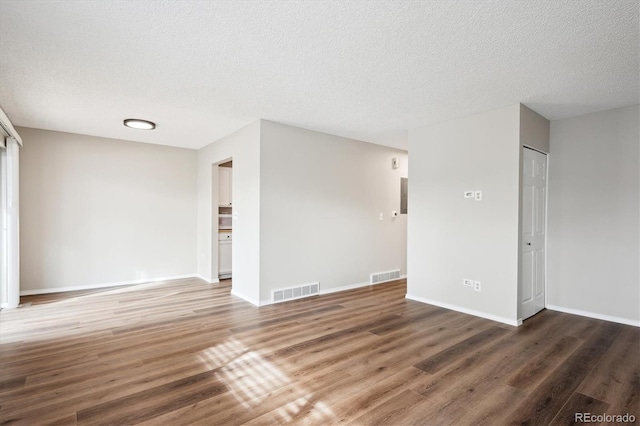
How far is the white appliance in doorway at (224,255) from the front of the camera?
6.23 m

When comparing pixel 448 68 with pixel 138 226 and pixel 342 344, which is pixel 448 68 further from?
pixel 138 226

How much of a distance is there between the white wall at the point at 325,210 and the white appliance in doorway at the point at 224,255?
6.80 feet

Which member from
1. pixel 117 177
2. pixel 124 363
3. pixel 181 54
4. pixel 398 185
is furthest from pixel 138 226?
pixel 398 185

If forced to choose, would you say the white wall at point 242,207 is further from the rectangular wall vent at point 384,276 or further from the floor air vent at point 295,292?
the rectangular wall vent at point 384,276

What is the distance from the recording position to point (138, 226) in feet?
19.3

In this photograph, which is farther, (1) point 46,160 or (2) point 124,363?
(1) point 46,160

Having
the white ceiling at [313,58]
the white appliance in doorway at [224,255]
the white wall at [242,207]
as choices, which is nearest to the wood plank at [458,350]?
the white wall at [242,207]

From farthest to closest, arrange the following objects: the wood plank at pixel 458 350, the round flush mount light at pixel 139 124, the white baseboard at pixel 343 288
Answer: the white baseboard at pixel 343 288 → the round flush mount light at pixel 139 124 → the wood plank at pixel 458 350

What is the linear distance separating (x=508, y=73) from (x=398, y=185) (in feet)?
11.5

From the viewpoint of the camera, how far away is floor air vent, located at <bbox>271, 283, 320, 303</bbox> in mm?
4605

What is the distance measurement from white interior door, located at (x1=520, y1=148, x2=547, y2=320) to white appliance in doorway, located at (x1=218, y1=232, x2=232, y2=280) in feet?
16.1

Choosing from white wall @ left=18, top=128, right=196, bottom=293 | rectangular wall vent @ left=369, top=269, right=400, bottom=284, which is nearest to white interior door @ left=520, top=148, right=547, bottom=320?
rectangular wall vent @ left=369, top=269, right=400, bottom=284

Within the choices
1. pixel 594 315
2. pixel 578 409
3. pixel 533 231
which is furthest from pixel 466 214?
pixel 578 409

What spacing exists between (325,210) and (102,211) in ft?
12.7
